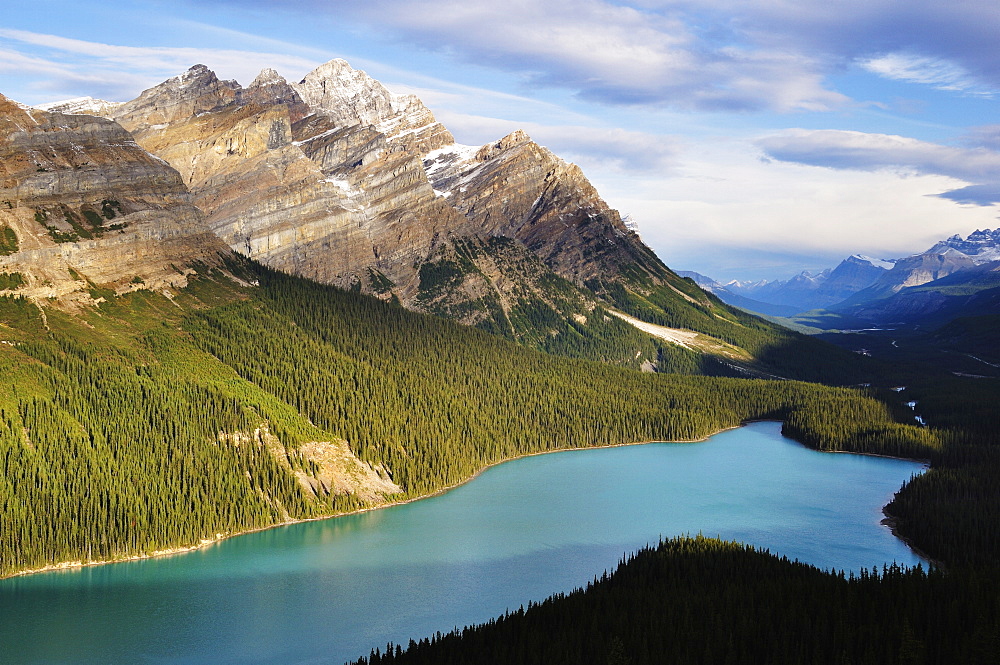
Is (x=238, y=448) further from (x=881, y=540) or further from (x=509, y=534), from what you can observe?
(x=881, y=540)

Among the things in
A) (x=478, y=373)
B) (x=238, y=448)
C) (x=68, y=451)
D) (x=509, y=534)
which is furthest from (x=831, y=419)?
(x=68, y=451)

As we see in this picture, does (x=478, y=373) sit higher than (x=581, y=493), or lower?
higher

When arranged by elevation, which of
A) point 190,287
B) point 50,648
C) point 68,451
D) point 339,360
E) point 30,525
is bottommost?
point 50,648

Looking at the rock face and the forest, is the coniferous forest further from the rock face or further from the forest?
the rock face

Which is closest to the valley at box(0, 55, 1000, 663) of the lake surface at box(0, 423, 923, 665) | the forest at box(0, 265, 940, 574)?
the forest at box(0, 265, 940, 574)

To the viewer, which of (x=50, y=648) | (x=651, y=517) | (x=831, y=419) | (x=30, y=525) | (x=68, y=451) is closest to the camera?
(x=50, y=648)

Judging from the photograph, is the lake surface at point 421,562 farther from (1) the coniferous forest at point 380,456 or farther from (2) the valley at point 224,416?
(1) the coniferous forest at point 380,456

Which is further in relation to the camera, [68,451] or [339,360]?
[339,360]
